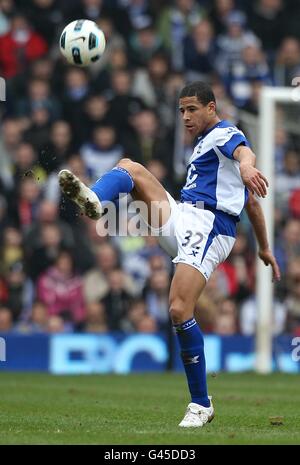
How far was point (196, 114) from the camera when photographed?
8047mm

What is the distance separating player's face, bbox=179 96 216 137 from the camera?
8016mm

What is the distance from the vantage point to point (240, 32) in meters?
18.6

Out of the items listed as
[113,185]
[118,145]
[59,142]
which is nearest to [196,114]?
[113,185]

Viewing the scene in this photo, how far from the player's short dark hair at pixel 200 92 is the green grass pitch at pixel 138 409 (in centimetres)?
228

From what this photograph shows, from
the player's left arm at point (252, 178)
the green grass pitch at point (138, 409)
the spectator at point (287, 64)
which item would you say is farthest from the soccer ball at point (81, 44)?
the spectator at point (287, 64)

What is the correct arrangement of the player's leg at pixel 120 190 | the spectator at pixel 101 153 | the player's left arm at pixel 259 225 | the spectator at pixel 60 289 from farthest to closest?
the spectator at pixel 101 153 < the spectator at pixel 60 289 < the player's left arm at pixel 259 225 < the player's leg at pixel 120 190

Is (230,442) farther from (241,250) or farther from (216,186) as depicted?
(241,250)

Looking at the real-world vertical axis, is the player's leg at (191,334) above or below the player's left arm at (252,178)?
below

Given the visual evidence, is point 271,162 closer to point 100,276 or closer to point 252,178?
point 100,276

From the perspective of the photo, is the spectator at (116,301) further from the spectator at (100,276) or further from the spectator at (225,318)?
the spectator at (225,318)

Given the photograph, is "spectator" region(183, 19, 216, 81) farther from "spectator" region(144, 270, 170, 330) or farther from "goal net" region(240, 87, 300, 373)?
"spectator" region(144, 270, 170, 330)

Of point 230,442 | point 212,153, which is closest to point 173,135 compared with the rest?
point 212,153

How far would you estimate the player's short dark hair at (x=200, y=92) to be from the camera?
8.00 m

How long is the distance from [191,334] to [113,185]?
115cm
